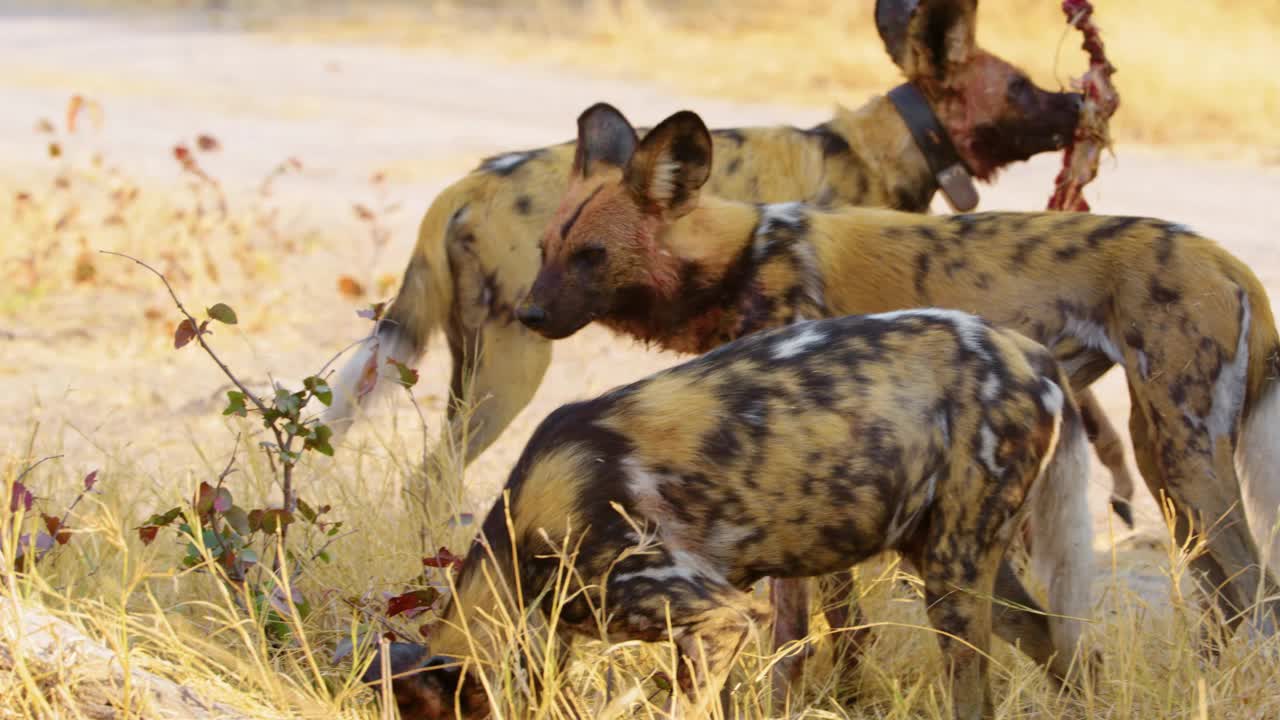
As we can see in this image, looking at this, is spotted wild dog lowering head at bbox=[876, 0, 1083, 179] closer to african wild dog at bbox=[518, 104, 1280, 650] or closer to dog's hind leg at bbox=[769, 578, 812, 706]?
african wild dog at bbox=[518, 104, 1280, 650]

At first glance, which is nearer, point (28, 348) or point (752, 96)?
point (28, 348)

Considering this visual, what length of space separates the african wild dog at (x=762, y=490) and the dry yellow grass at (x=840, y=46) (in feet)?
16.5

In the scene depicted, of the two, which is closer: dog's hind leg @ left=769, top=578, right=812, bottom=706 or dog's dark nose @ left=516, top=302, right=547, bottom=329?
dog's hind leg @ left=769, top=578, right=812, bottom=706

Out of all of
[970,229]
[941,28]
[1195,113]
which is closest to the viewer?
[970,229]

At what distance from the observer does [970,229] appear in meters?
3.38

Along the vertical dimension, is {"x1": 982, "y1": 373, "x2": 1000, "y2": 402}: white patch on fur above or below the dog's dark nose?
above

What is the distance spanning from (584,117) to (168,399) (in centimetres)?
276

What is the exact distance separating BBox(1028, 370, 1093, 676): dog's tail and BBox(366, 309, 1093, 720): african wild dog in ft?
0.06

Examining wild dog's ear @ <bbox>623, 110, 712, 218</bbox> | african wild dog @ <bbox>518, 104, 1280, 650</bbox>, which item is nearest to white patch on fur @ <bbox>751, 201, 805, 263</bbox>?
african wild dog @ <bbox>518, 104, 1280, 650</bbox>

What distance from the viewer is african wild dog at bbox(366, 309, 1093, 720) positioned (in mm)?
2537

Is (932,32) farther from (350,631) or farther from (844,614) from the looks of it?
(350,631)

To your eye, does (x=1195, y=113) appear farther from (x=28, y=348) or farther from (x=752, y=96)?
(x=28, y=348)

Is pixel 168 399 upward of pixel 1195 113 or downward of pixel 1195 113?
downward

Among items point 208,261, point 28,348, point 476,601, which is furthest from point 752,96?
point 476,601
